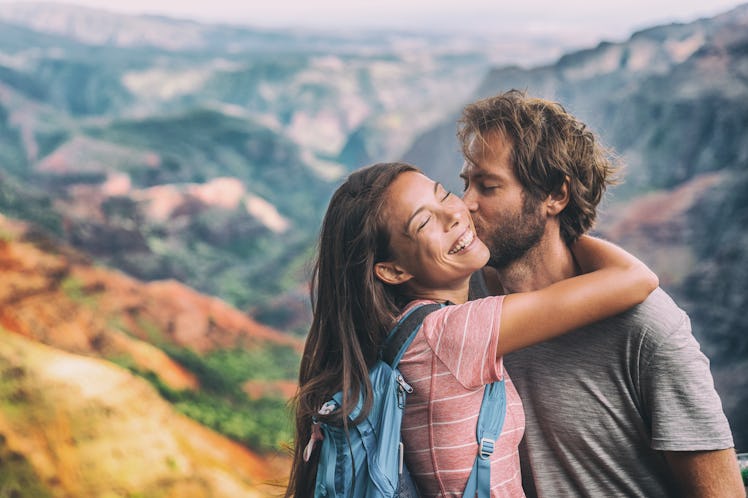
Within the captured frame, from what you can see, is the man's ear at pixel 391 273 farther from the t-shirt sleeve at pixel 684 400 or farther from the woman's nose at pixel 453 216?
the t-shirt sleeve at pixel 684 400

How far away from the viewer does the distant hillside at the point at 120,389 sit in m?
Result: 4.85

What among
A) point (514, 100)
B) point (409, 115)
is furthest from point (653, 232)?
point (409, 115)

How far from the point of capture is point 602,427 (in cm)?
240

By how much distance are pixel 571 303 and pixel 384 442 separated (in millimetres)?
688

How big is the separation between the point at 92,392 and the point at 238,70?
25.1 metres

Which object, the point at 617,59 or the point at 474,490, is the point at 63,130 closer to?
the point at 617,59

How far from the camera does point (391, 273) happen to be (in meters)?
2.36

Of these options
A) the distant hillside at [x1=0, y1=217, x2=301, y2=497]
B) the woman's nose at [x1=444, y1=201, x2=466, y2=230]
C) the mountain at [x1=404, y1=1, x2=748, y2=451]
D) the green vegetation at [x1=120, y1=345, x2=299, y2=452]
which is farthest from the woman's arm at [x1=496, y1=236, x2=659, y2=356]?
the mountain at [x1=404, y1=1, x2=748, y2=451]

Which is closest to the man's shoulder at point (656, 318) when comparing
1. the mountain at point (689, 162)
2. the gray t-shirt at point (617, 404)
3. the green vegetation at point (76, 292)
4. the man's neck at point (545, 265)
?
the gray t-shirt at point (617, 404)

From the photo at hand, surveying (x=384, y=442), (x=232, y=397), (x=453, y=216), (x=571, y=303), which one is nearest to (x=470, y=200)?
(x=453, y=216)

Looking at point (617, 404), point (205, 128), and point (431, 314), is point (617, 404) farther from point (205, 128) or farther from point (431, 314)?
point (205, 128)

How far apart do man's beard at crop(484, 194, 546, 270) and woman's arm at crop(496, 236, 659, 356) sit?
36 centimetres

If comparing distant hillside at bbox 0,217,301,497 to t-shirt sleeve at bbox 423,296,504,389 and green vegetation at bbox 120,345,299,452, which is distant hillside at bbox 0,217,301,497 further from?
t-shirt sleeve at bbox 423,296,504,389

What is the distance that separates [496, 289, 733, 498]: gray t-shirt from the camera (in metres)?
2.17
